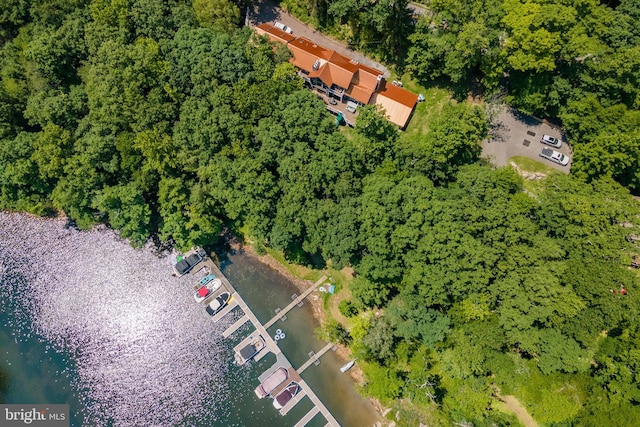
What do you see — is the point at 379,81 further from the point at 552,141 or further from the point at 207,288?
the point at 207,288

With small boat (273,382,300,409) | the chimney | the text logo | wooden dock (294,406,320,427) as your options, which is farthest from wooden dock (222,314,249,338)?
the chimney

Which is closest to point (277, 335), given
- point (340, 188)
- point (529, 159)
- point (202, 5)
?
point (340, 188)

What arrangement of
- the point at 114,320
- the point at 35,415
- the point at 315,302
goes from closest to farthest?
the point at 35,415, the point at 315,302, the point at 114,320

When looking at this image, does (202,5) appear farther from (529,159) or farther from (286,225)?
(529,159)

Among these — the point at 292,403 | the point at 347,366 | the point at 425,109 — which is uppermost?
the point at 425,109

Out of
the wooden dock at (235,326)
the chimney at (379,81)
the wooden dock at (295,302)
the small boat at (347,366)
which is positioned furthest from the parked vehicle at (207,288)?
the chimney at (379,81)

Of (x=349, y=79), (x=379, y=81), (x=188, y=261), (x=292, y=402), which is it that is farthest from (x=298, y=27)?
(x=292, y=402)

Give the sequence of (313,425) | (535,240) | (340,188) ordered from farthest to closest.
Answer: (313,425) → (340,188) → (535,240)
